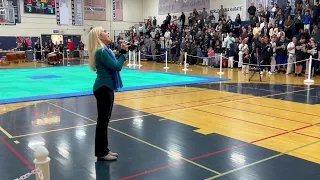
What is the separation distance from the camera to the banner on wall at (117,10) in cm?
3167

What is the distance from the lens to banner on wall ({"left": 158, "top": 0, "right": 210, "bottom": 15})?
25689mm

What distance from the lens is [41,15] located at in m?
28.1

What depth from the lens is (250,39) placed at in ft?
59.8

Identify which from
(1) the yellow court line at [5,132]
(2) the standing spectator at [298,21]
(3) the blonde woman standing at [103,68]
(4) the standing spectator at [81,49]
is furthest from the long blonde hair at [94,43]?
(4) the standing spectator at [81,49]

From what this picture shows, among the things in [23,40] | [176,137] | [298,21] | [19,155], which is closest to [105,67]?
[19,155]

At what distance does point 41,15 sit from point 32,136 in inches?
990

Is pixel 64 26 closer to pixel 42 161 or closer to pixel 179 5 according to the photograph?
pixel 179 5

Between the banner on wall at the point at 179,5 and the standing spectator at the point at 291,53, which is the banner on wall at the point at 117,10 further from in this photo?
the standing spectator at the point at 291,53

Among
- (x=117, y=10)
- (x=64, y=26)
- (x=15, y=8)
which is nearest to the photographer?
(x=15, y=8)

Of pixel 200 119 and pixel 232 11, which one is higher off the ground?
pixel 232 11

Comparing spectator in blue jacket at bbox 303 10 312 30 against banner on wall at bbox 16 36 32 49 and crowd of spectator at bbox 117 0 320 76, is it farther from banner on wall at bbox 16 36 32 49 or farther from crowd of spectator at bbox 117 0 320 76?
banner on wall at bbox 16 36 32 49

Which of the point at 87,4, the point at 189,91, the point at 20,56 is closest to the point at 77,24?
the point at 87,4

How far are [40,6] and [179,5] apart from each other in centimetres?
1182

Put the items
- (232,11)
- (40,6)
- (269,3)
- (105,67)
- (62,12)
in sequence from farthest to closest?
(62,12) → (40,6) → (232,11) → (269,3) → (105,67)
